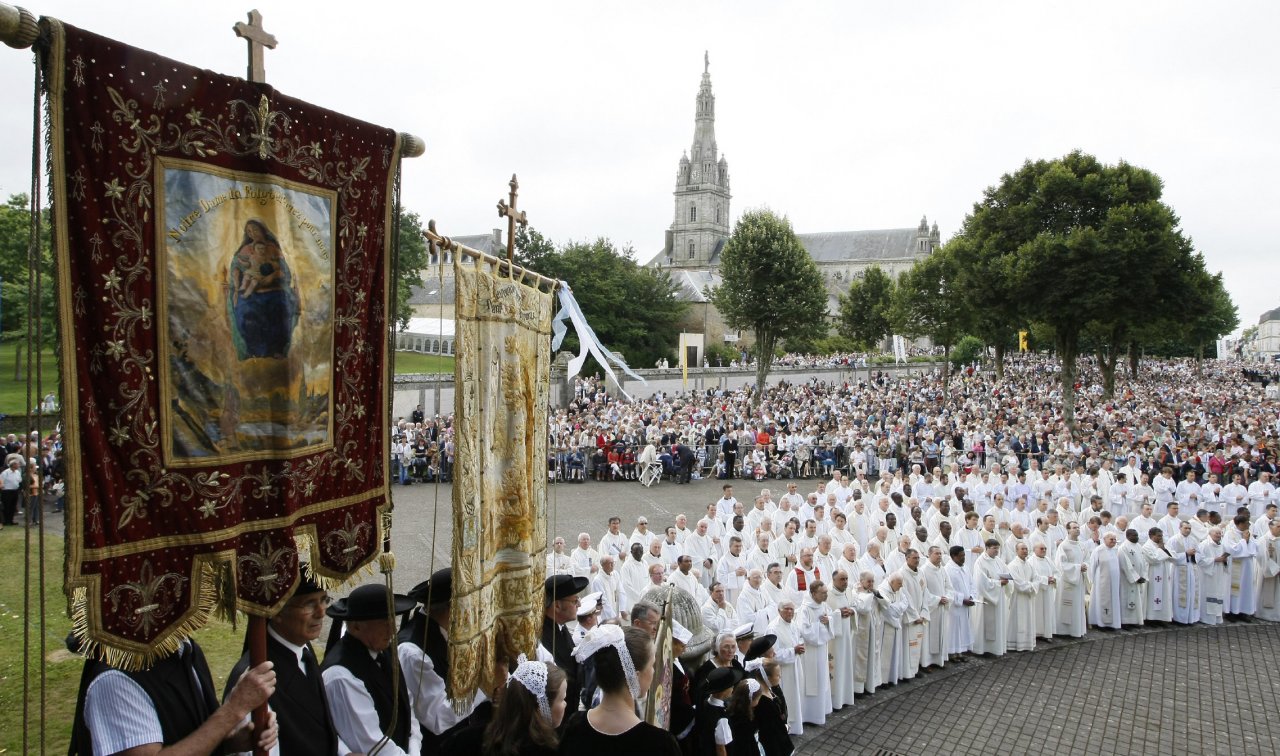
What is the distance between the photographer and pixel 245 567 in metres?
3.27

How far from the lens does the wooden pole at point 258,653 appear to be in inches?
124

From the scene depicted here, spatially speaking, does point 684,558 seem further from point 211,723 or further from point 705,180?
point 705,180

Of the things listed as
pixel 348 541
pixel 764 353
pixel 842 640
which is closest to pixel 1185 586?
pixel 842 640

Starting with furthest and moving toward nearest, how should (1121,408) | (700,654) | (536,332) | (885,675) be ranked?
(1121,408) < (885,675) < (700,654) < (536,332)

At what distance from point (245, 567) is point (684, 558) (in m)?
6.13

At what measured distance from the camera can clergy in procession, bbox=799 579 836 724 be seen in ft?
29.3

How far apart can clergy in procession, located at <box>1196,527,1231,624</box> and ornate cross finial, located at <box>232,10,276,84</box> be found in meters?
14.0

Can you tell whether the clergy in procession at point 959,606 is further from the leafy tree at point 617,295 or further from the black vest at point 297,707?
the leafy tree at point 617,295

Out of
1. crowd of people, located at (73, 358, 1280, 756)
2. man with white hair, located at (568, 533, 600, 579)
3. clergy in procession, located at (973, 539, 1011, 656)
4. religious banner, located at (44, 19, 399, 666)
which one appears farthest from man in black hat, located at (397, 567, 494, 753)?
clergy in procession, located at (973, 539, 1011, 656)

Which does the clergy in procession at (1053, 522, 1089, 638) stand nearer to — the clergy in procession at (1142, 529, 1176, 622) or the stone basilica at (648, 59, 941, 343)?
the clergy in procession at (1142, 529, 1176, 622)

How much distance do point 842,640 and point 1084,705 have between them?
2707 mm

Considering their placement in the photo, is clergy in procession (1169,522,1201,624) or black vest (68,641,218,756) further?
clergy in procession (1169,522,1201,624)

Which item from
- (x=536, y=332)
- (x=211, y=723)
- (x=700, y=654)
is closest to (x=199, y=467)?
(x=211, y=723)

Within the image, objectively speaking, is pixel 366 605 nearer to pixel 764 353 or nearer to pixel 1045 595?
pixel 1045 595
